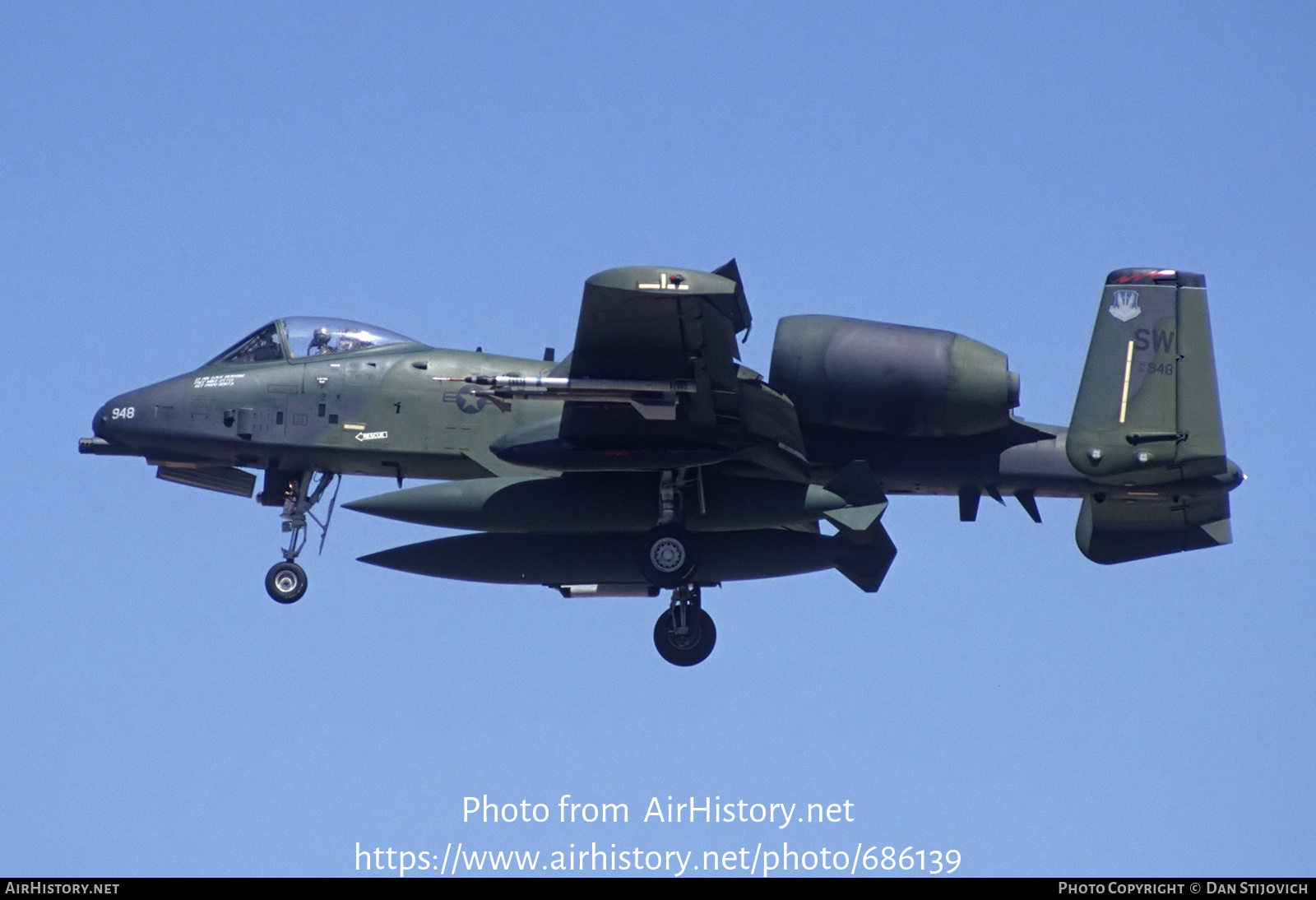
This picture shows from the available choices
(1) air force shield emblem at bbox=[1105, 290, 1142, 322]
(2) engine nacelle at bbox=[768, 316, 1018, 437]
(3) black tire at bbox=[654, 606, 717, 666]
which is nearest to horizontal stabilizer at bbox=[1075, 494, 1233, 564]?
(1) air force shield emblem at bbox=[1105, 290, 1142, 322]

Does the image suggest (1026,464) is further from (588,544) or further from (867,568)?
(588,544)

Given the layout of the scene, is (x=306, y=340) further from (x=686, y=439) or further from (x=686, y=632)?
(x=686, y=632)

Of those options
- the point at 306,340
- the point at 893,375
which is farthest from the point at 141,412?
the point at 893,375

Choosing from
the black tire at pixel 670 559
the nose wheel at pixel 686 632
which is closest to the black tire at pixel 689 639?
the nose wheel at pixel 686 632

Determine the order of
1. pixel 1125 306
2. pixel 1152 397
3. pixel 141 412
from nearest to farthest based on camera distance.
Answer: pixel 1152 397, pixel 1125 306, pixel 141 412

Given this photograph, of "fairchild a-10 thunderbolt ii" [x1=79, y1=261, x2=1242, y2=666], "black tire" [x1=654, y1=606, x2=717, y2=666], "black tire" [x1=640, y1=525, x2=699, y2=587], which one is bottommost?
"black tire" [x1=654, y1=606, x2=717, y2=666]

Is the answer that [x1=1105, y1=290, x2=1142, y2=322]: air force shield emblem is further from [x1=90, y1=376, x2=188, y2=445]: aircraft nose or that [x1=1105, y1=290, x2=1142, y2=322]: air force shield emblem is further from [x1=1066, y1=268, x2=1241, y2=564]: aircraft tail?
[x1=90, y1=376, x2=188, y2=445]: aircraft nose

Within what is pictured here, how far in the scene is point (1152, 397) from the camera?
18.7 m

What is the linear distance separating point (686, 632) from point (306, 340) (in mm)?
5496

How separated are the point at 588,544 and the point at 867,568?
3.17 metres

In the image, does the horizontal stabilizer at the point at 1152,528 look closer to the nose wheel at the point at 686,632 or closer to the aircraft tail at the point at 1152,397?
the aircraft tail at the point at 1152,397

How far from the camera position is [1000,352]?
18.6m

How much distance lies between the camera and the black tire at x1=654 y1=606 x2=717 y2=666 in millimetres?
20750

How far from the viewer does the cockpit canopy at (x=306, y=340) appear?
2055 centimetres
